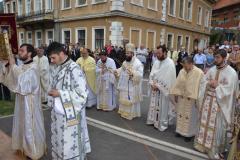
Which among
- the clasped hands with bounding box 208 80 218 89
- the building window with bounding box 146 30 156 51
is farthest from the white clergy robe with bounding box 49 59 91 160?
the building window with bounding box 146 30 156 51

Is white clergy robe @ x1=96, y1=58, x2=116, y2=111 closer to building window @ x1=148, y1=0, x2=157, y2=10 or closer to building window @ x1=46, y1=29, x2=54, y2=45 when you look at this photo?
building window @ x1=148, y1=0, x2=157, y2=10

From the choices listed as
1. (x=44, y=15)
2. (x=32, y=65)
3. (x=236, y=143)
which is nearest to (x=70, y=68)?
(x=32, y=65)

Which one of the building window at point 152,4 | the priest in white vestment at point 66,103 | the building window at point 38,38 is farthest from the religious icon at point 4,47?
the building window at point 38,38

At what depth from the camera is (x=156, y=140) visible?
5609 millimetres

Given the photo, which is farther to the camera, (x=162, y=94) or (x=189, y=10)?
(x=189, y=10)

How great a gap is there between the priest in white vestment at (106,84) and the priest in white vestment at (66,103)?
4.08m

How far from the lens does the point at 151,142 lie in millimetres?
5508

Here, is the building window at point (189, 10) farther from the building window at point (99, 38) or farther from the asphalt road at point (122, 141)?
the asphalt road at point (122, 141)

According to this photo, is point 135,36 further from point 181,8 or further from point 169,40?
point 181,8

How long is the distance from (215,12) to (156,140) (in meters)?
56.5

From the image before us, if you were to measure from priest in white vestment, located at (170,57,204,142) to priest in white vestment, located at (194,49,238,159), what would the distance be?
16.0 inches

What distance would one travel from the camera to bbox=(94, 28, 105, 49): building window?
18.9 metres

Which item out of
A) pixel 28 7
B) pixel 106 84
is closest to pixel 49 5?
pixel 28 7

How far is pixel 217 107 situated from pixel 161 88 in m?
1.61
